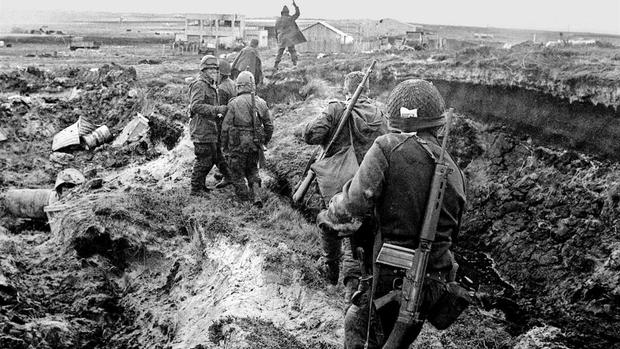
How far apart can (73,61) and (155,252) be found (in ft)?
66.5

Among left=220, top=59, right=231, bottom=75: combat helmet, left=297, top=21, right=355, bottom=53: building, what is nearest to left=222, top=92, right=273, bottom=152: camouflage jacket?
left=220, top=59, right=231, bottom=75: combat helmet

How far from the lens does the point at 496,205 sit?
37.7 ft

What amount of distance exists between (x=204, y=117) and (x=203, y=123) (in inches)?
4.5

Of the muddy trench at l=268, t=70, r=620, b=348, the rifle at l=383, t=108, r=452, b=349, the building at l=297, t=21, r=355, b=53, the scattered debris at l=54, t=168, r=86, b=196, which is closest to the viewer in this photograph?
the rifle at l=383, t=108, r=452, b=349

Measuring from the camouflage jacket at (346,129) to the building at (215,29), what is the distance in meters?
28.1

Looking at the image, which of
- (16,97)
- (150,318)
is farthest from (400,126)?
(16,97)

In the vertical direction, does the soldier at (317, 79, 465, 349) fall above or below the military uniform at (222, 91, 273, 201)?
above

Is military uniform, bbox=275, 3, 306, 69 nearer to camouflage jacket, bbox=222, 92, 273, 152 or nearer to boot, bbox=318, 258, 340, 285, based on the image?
camouflage jacket, bbox=222, 92, 273, 152

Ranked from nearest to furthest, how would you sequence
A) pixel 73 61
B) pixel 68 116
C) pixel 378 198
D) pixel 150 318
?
pixel 378 198, pixel 150 318, pixel 68 116, pixel 73 61

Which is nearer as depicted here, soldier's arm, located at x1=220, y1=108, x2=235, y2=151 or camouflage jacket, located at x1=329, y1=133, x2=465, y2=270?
camouflage jacket, located at x1=329, y1=133, x2=465, y2=270

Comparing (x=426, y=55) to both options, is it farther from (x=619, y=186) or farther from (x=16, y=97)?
(x=16, y=97)

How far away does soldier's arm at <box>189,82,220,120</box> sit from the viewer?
9.29 meters

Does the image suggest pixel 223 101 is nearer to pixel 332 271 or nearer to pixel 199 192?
pixel 199 192

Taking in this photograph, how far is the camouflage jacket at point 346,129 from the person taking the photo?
6363 mm
